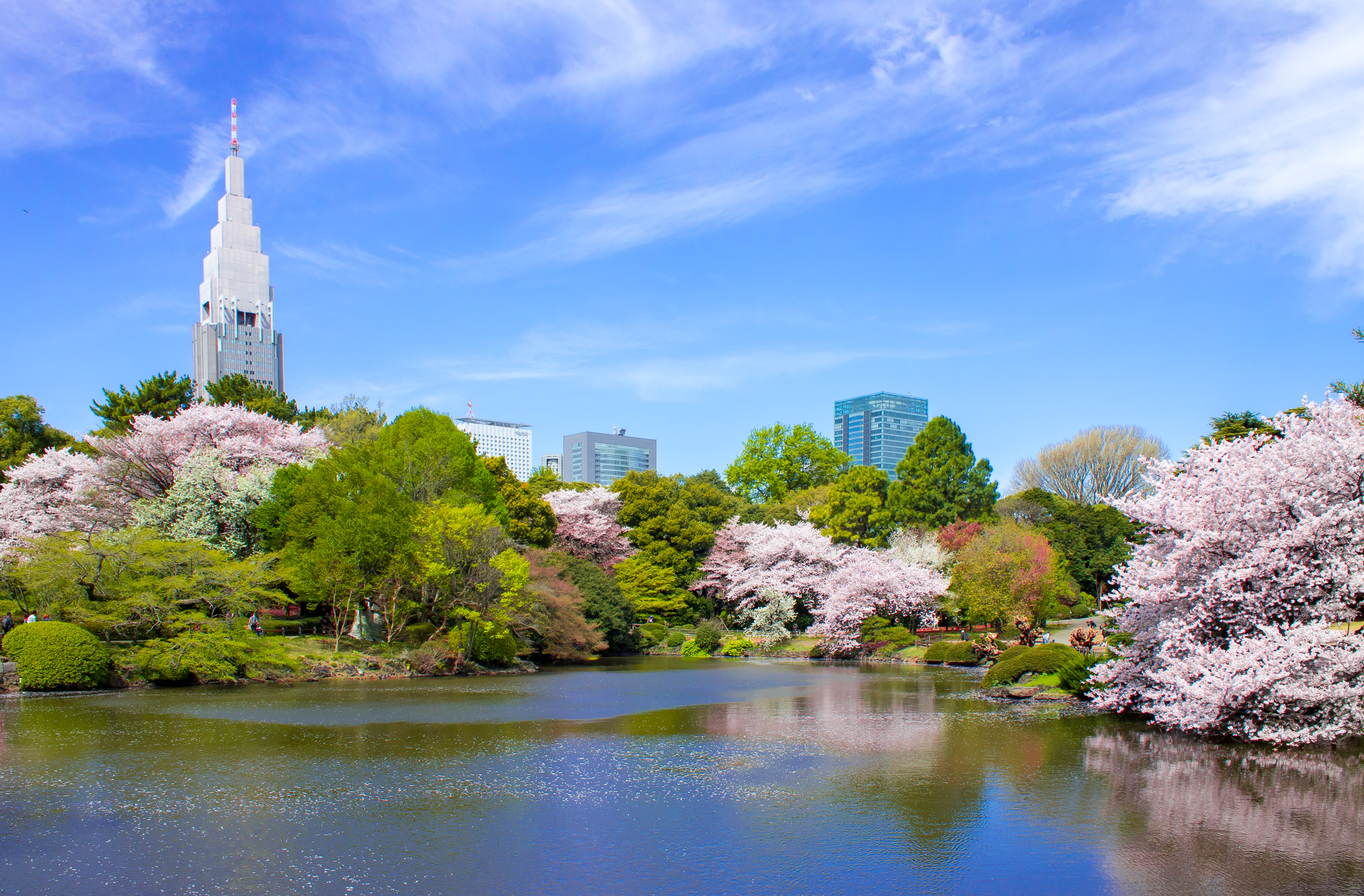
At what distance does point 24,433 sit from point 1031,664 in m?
49.9

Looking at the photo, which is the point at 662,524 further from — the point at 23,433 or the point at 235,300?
the point at 235,300

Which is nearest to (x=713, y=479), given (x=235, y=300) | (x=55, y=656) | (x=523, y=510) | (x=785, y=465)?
(x=785, y=465)

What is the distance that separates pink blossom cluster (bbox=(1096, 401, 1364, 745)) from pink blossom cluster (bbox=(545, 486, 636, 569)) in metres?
33.8

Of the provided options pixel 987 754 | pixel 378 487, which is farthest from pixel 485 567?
pixel 987 754

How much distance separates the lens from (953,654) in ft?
109

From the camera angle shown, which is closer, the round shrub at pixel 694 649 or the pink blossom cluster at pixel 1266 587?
the pink blossom cluster at pixel 1266 587

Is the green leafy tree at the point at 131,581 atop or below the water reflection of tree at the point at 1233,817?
atop

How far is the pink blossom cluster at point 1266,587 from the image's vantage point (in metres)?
13.0

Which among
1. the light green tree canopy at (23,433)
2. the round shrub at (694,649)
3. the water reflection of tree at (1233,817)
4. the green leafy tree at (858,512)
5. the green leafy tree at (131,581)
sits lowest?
the round shrub at (694,649)

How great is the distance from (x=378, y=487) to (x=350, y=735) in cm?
1657

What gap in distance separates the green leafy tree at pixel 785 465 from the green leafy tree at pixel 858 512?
19.4 metres

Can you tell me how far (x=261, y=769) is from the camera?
1195cm

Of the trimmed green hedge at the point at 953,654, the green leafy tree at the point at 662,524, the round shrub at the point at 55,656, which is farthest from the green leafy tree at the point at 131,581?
the trimmed green hedge at the point at 953,654

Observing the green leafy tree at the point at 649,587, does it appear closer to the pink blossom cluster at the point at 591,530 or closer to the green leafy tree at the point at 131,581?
the pink blossom cluster at the point at 591,530
